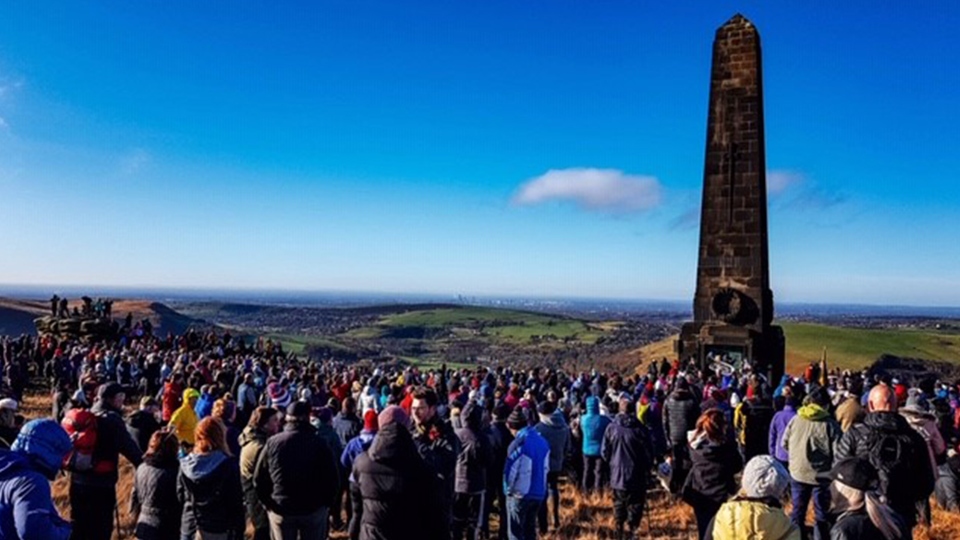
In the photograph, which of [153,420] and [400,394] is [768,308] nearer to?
[400,394]

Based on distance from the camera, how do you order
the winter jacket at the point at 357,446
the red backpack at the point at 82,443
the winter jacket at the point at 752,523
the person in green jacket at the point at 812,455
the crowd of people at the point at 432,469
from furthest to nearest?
1. the person in green jacket at the point at 812,455
2. the winter jacket at the point at 357,446
3. the red backpack at the point at 82,443
4. the crowd of people at the point at 432,469
5. the winter jacket at the point at 752,523

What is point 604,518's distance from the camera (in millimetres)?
9227

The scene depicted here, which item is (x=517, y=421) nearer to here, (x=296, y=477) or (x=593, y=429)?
(x=296, y=477)

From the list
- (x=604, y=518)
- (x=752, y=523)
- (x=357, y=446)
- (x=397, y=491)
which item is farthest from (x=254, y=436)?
(x=604, y=518)

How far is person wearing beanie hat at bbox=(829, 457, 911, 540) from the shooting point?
3.80 m

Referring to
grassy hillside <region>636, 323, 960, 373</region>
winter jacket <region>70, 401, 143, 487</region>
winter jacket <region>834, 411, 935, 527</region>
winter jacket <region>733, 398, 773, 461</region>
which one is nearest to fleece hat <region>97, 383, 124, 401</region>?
winter jacket <region>70, 401, 143, 487</region>

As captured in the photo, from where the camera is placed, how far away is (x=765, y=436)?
33.6 feet

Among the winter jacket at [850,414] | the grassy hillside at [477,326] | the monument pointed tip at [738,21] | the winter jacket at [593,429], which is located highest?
A: the monument pointed tip at [738,21]

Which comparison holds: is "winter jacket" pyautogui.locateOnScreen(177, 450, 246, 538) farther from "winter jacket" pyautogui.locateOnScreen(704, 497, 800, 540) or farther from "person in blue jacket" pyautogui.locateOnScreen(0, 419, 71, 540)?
"winter jacket" pyautogui.locateOnScreen(704, 497, 800, 540)

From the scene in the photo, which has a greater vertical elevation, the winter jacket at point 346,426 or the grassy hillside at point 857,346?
the winter jacket at point 346,426

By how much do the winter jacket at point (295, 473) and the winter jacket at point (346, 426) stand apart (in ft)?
10.7

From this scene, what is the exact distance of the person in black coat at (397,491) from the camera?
4.86m

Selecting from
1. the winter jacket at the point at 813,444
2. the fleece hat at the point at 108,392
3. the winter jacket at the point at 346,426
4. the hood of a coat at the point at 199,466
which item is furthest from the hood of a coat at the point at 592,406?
the fleece hat at the point at 108,392

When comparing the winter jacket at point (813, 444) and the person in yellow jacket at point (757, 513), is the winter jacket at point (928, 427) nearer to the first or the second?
the winter jacket at point (813, 444)
